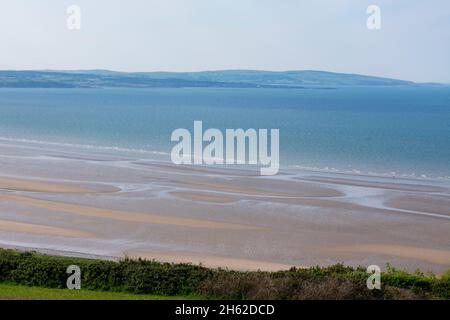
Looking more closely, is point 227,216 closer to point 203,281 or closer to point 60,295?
point 203,281

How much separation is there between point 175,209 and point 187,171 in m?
12.8

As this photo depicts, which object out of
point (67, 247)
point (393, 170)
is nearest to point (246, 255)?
point (67, 247)

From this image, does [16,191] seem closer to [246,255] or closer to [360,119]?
[246,255]

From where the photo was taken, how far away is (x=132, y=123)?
88.1 meters

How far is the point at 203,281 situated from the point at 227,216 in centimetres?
1455

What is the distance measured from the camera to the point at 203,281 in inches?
597

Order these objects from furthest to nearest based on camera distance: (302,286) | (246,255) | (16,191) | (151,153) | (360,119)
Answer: (360,119)
(151,153)
(16,191)
(246,255)
(302,286)
